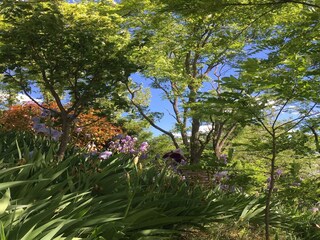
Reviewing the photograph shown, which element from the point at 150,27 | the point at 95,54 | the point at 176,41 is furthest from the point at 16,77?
the point at 176,41

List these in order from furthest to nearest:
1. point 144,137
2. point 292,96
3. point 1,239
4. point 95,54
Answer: point 144,137 → point 95,54 → point 292,96 → point 1,239

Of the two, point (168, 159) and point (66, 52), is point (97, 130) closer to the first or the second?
point (66, 52)

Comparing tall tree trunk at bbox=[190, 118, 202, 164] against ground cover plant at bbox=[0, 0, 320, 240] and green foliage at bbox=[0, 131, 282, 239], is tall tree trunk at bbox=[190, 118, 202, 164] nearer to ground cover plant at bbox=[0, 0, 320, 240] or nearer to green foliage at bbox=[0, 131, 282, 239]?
ground cover plant at bbox=[0, 0, 320, 240]

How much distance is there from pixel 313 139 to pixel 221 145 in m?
9.23

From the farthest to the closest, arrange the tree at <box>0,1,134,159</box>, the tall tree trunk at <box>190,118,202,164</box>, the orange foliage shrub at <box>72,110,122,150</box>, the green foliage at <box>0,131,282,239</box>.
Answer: the orange foliage shrub at <box>72,110,122,150</box>
the tall tree trunk at <box>190,118,202,164</box>
the tree at <box>0,1,134,159</box>
the green foliage at <box>0,131,282,239</box>

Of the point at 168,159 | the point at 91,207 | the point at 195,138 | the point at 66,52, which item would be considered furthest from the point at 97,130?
the point at 91,207

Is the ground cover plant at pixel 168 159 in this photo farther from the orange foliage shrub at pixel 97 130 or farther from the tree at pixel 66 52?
the orange foliage shrub at pixel 97 130

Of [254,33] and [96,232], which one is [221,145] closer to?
[254,33]

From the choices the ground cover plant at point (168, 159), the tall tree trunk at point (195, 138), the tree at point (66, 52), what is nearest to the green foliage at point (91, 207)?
the ground cover plant at point (168, 159)

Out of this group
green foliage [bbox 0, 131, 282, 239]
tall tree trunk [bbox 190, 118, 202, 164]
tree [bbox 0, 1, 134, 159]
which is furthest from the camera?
tall tree trunk [bbox 190, 118, 202, 164]

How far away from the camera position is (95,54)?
8133 millimetres

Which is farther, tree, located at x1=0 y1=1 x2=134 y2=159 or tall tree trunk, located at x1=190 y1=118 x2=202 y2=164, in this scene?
tall tree trunk, located at x1=190 y1=118 x2=202 y2=164

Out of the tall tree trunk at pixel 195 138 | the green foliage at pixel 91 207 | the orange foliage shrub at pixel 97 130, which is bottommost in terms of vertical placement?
the green foliage at pixel 91 207

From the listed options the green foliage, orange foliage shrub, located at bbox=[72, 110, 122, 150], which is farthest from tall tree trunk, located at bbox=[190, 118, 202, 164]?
the green foliage
